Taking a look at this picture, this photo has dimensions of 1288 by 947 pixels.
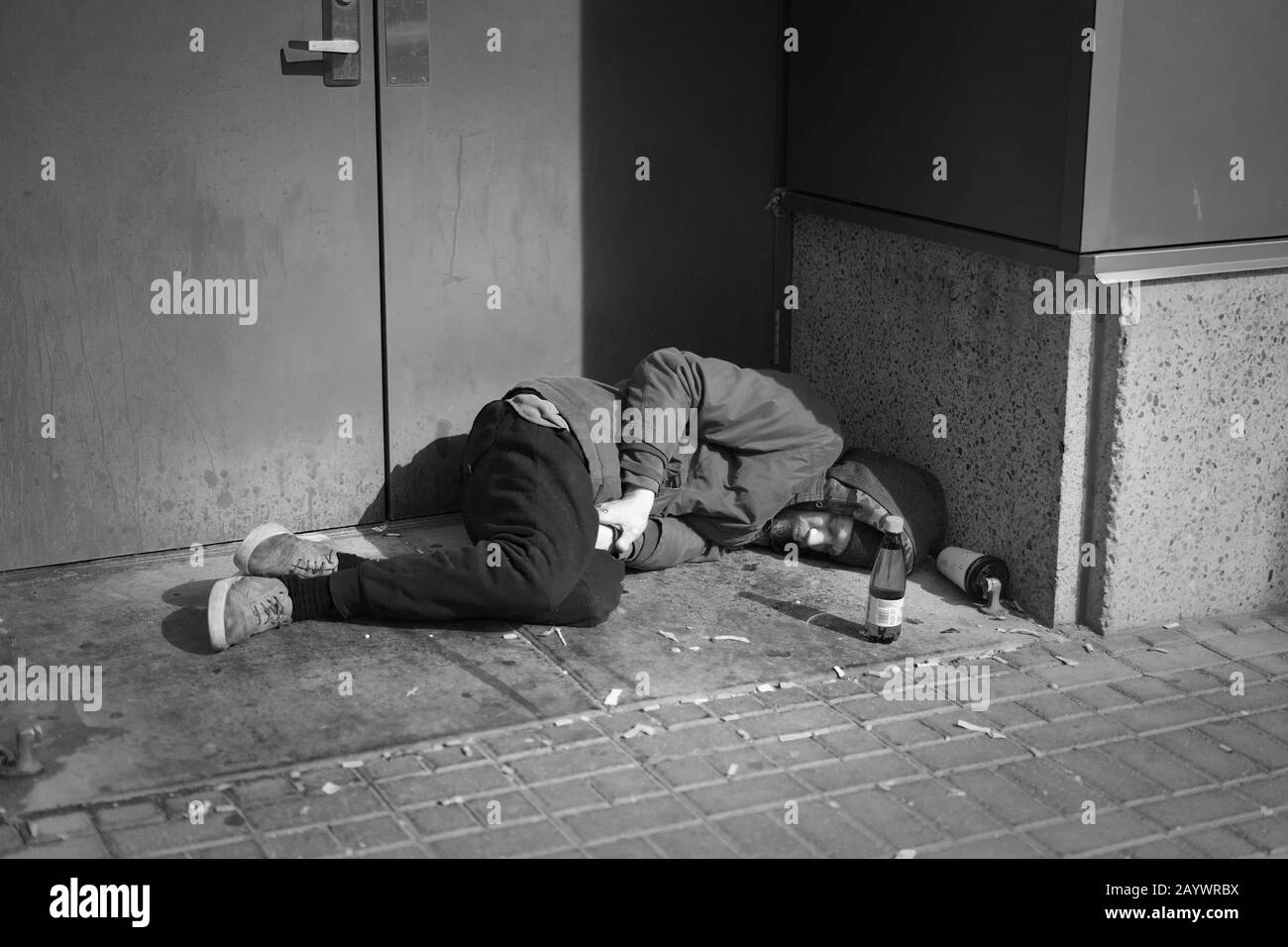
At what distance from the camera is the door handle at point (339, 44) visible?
4.91m

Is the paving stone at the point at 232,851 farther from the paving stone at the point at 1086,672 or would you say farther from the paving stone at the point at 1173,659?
the paving stone at the point at 1173,659

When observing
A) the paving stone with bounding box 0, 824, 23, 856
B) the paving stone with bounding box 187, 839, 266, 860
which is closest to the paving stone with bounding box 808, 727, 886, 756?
the paving stone with bounding box 187, 839, 266, 860

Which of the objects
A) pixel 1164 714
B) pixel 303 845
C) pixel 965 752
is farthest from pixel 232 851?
pixel 1164 714

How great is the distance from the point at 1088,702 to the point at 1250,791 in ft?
1.84

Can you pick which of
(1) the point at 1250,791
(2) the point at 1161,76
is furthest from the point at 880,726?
(2) the point at 1161,76

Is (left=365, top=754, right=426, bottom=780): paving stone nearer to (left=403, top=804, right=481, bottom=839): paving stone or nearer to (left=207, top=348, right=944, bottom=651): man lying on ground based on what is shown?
(left=403, top=804, right=481, bottom=839): paving stone

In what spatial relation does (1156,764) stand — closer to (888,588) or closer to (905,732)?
(905,732)

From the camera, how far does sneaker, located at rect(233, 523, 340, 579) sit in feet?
15.3

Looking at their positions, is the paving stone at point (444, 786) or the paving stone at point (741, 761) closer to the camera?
the paving stone at point (444, 786)

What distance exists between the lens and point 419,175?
5.21 metres

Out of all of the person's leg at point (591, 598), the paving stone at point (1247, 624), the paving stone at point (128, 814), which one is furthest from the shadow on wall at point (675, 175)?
the paving stone at point (128, 814)

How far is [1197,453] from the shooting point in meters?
4.79

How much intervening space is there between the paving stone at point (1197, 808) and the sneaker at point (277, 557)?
2482 millimetres
